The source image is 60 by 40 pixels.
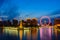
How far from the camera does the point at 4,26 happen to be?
85.5 m

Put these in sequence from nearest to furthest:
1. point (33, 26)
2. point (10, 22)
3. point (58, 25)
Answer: point (58, 25) < point (33, 26) < point (10, 22)

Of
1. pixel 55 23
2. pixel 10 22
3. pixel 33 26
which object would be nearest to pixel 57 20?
pixel 55 23

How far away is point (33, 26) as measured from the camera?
75.3m

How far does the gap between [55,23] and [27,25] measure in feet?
42.2

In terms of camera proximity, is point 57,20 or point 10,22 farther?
point 10,22

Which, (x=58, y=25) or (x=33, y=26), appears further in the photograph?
(x=33, y=26)

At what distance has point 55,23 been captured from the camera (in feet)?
221

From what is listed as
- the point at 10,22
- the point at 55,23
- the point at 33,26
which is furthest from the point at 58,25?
the point at 10,22

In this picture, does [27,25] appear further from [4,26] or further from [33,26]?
[4,26]

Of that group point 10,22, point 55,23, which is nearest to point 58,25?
point 55,23

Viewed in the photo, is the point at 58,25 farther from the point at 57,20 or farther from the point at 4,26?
the point at 4,26

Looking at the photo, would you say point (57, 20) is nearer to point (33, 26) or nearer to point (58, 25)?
point (58, 25)

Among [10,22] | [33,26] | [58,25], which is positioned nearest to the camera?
[58,25]

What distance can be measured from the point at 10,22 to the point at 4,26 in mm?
3808
